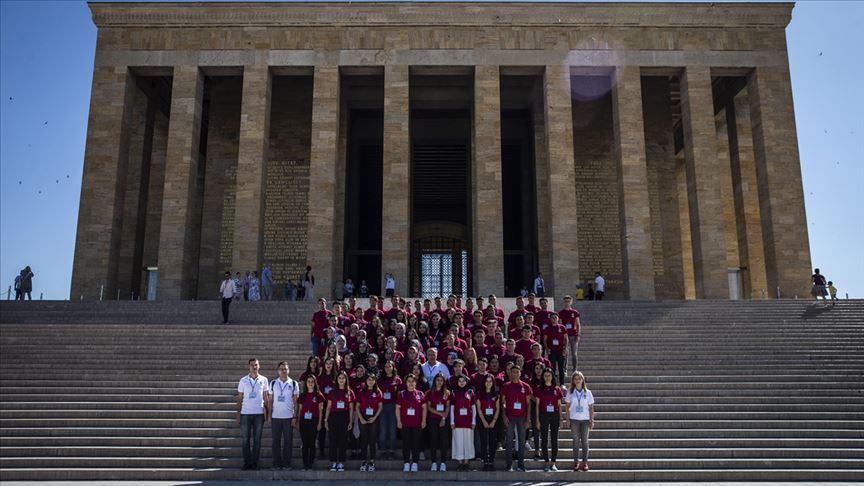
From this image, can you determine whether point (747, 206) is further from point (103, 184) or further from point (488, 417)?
point (103, 184)

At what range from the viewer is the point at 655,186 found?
25.8 metres

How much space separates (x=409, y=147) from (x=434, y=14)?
15.4ft

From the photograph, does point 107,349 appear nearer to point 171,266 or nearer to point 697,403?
point 171,266

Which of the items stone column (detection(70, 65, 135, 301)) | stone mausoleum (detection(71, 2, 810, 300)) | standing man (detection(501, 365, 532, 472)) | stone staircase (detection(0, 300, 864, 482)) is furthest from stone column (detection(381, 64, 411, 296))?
standing man (detection(501, 365, 532, 472))

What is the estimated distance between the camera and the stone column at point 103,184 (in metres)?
21.4

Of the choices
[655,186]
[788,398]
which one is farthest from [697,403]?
[655,186]

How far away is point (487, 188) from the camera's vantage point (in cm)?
2205

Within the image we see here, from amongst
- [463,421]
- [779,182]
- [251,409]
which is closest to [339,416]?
[251,409]

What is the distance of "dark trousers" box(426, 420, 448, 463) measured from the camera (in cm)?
798

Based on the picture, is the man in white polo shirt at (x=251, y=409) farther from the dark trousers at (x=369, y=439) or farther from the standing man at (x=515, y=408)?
the standing man at (x=515, y=408)

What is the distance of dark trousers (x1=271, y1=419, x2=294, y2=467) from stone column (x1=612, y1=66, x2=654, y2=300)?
15.5 m

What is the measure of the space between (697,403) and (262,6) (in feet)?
63.9

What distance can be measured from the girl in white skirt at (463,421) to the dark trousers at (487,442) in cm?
16

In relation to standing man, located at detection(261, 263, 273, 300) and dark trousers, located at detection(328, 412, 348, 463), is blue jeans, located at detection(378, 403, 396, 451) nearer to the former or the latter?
dark trousers, located at detection(328, 412, 348, 463)
